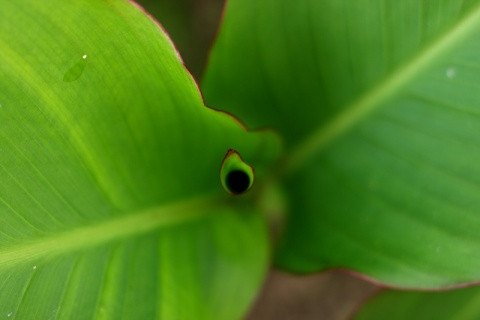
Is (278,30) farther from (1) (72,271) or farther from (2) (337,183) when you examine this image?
(1) (72,271)

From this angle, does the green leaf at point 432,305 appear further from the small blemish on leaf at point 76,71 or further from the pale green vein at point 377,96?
the small blemish on leaf at point 76,71

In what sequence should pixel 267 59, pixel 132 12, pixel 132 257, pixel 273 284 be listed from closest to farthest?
pixel 132 12 → pixel 132 257 → pixel 267 59 → pixel 273 284

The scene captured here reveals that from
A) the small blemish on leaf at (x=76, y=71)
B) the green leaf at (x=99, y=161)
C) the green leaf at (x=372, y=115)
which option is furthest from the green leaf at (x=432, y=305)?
the small blemish on leaf at (x=76, y=71)

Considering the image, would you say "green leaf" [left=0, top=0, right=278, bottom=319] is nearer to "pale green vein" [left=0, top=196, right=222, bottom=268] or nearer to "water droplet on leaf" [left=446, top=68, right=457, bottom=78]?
"pale green vein" [left=0, top=196, right=222, bottom=268]

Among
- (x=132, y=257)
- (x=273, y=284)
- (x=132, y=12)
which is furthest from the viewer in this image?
Answer: (x=273, y=284)

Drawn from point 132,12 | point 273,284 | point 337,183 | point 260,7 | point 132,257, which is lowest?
point 273,284

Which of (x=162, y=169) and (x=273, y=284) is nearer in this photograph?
(x=162, y=169)

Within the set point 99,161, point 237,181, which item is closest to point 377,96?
point 237,181

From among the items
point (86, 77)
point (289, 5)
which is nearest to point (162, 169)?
point (86, 77)
